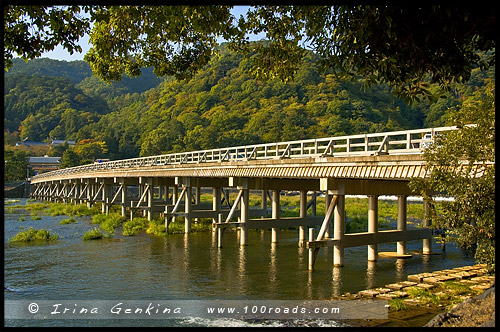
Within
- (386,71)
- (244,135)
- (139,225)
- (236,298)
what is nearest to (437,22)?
(386,71)

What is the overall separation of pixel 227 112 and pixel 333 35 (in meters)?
97.3

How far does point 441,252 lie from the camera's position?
78.5 ft

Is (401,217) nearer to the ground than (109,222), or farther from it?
farther from it

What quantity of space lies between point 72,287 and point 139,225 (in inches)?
697

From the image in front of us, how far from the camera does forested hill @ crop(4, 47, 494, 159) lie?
8688 cm

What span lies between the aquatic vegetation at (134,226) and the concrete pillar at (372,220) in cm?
1576

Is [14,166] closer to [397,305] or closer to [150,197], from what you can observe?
[150,197]

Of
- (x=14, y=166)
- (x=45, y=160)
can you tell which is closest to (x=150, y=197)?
(x=14, y=166)

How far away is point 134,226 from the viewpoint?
1323 inches

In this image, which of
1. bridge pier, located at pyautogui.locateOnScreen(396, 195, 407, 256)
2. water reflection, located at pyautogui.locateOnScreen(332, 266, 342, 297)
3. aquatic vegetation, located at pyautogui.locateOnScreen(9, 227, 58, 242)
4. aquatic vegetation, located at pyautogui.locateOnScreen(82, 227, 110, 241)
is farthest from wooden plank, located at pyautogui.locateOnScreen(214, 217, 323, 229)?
aquatic vegetation, located at pyautogui.locateOnScreen(9, 227, 58, 242)

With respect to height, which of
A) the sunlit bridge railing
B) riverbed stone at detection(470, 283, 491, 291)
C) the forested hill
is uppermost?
the forested hill

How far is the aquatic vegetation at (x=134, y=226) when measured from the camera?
1231 inches

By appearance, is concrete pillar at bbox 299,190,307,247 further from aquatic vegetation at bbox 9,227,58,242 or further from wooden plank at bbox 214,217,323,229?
aquatic vegetation at bbox 9,227,58,242

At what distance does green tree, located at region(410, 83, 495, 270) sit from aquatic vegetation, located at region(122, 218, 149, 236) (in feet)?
75.0
